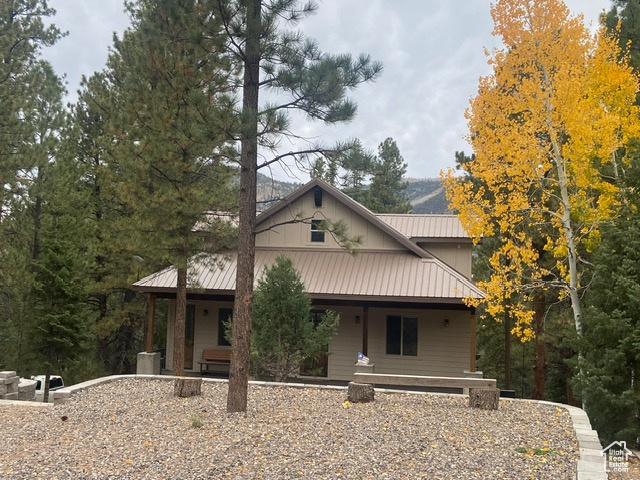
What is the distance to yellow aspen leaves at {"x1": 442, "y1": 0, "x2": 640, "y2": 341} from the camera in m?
10.7

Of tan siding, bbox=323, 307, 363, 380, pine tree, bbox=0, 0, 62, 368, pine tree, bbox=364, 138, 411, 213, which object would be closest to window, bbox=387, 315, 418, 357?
tan siding, bbox=323, 307, 363, 380

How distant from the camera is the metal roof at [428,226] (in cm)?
1758

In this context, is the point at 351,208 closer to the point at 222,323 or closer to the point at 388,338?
the point at 388,338

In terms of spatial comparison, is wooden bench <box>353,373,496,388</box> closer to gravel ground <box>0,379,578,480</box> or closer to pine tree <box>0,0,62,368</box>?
gravel ground <box>0,379,578,480</box>

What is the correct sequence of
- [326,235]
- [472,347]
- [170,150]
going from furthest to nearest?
[326,235] → [472,347] → [170,150]

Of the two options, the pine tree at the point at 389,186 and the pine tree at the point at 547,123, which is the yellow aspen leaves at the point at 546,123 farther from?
the pine tree at the point at 389,186

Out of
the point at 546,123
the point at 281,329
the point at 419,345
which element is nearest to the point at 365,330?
the point at 419,345

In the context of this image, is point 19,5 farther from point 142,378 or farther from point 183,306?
point 142,378

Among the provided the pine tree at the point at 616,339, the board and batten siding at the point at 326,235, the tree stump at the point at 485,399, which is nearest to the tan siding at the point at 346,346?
the board and batten siding at the point at 326,235

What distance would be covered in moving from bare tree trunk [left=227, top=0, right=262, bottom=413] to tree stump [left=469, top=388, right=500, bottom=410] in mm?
3758

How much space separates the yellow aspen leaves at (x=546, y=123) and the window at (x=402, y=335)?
421cm

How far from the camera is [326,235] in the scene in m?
16.8

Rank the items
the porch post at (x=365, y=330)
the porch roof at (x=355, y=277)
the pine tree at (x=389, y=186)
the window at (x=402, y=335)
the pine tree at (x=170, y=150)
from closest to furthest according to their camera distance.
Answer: the pine tree at (x=170, y=150) < the porch roof at (x=355, y=277) < the porch post at (x=365, y=330) < the window at (x=402, y=335) < the pine tree at (x=389, y=186)

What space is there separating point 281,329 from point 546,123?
23.9ft
